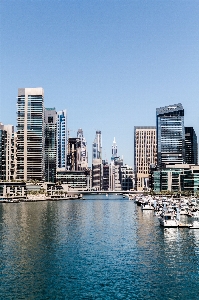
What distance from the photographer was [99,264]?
234 ft

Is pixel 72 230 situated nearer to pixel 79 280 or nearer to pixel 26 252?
pixel 26 252

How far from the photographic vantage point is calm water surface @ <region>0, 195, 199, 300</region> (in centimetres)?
5643

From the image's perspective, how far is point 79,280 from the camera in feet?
203

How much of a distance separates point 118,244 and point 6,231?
34631 mm

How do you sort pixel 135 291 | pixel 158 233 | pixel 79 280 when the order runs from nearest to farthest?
1. pixel 135 291
2. pixel 79 280
3. pixel 158 233

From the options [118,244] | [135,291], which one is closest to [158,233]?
[118,244]

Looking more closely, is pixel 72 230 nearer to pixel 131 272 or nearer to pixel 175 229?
pixel 175 229

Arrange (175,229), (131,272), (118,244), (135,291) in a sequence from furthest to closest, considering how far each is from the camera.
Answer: (175,229) → (118,244) → (131,272) → (135,291)

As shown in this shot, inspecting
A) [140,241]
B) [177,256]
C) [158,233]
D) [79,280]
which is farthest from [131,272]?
[158,233]

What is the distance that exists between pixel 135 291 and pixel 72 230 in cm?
6003

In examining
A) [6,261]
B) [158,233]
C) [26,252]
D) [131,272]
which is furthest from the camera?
[158,233]

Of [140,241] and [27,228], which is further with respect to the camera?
[27,228]

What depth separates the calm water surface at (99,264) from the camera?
56431mm

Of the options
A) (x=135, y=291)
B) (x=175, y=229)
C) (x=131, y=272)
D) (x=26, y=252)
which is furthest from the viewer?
(x=175, y=229)
